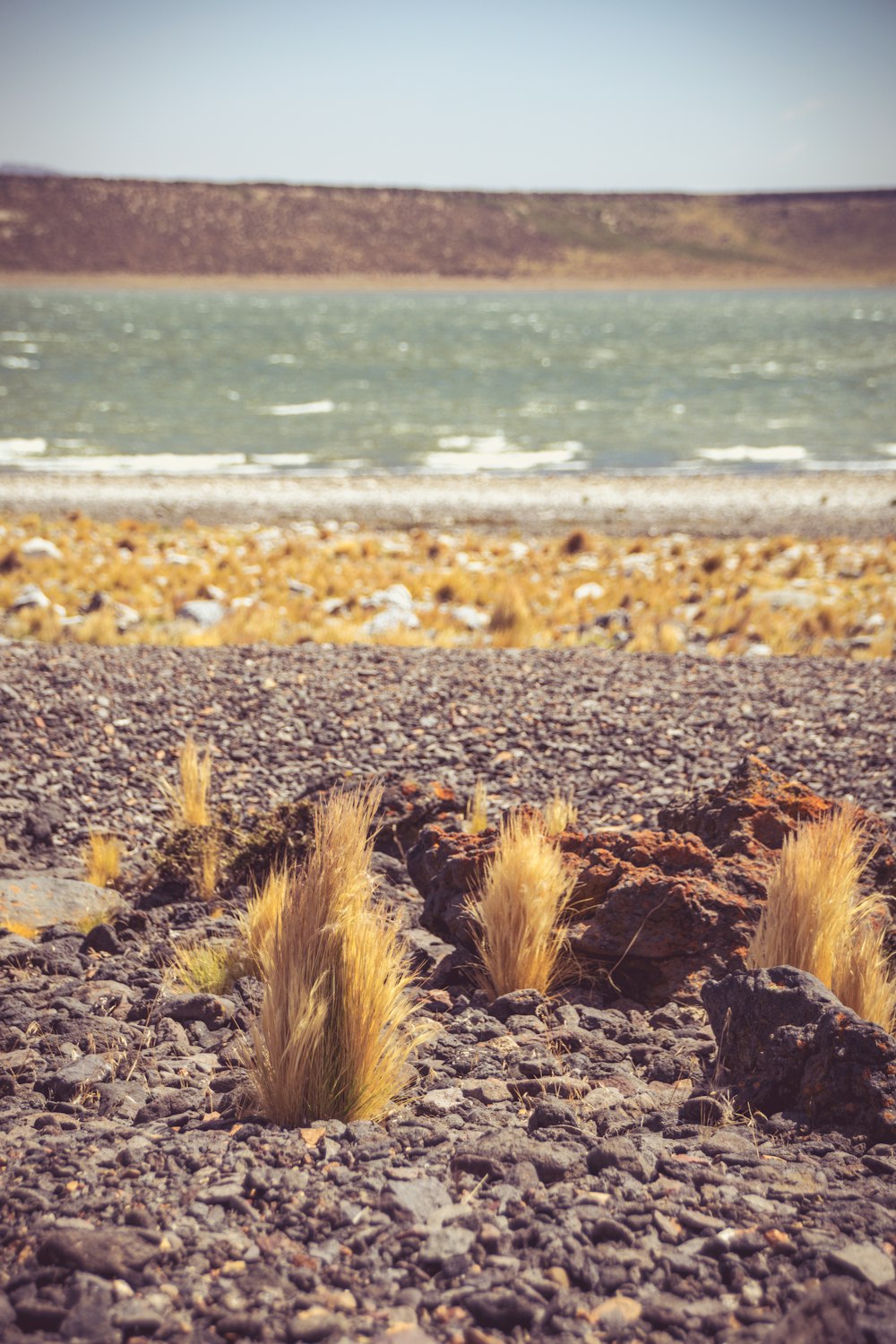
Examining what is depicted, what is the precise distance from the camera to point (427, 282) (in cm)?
13688

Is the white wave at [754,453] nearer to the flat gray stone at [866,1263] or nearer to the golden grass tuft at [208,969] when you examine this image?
the golden grass tuft at [208,969]

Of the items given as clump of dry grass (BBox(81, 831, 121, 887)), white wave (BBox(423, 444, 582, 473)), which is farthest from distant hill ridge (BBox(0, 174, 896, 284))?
clump of dry grass (BBox(81, 831, 121, 887))

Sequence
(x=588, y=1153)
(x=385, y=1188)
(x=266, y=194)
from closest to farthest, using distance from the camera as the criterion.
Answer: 1. (x=385, y=1188)
2. (x=588, y=1153)
3. (x=266, y=194)

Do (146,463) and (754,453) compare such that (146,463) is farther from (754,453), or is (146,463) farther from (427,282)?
(427,282)

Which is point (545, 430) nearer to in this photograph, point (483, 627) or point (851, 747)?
point (483, 627)

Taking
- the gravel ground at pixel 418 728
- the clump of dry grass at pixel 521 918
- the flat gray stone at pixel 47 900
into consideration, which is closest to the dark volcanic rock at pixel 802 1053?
the clump of dry grass at pixel 521 918

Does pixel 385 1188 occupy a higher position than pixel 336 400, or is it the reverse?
pixel 336 400

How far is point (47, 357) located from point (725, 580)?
41.1m

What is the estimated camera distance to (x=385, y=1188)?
240 centimetres

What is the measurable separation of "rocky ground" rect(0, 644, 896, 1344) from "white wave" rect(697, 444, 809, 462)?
2250cm

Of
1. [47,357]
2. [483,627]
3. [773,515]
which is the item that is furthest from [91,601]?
[47,357]

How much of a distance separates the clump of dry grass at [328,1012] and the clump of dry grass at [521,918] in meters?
0.61

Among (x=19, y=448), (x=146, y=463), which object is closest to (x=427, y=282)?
(x=19, y=448)

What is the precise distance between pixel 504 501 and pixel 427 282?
12460 cm
